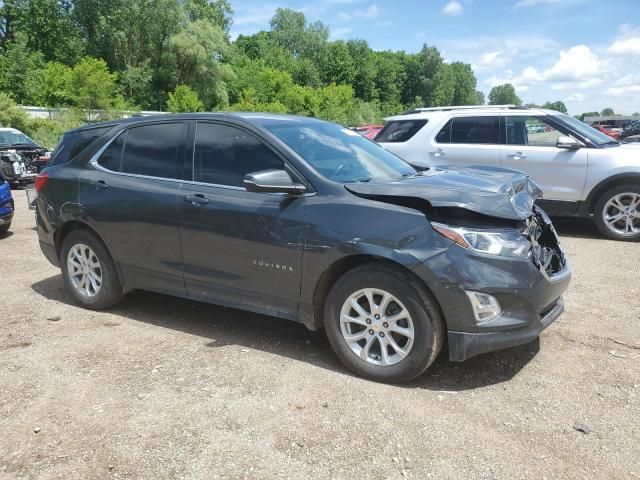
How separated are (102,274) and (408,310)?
9.58 ft

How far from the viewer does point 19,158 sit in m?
14.7

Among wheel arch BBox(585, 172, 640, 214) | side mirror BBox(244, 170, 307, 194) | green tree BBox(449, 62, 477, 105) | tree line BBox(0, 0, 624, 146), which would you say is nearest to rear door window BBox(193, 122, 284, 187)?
side mirror BBox(244, 170, 307, 194)

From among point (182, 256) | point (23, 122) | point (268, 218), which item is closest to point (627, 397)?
point (268, 218)

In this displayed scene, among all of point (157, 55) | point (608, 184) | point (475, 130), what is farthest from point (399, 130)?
point (157, 55)

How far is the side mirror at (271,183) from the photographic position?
3.71m

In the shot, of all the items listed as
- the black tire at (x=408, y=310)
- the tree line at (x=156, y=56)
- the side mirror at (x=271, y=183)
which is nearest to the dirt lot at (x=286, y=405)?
the black tire at (x=408, y=310)

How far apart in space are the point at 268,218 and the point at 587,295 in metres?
3.35

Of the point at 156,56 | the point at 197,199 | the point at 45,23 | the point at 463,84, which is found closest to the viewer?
the point at 197,199

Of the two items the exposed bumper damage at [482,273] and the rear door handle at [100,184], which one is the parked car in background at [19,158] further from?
the exposed bumper damage at [482,273]

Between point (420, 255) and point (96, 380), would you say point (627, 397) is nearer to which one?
point (420, 255)

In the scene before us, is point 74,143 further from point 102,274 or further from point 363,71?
point 363,71

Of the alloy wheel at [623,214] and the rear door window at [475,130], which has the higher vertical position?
the rear door window at [475,130]

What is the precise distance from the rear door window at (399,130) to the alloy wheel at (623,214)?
118 inches

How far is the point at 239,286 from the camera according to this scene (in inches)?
165
